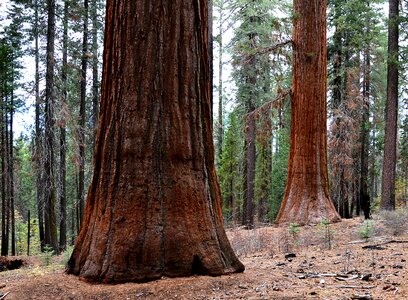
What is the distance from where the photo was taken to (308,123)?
36.6ft

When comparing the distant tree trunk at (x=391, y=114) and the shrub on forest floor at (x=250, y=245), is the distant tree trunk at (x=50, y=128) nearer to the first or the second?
the shrub on forest floor at (x=250, y=245)

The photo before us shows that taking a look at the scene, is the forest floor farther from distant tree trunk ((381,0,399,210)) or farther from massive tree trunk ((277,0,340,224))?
distant tree trunk ((381,0,399,210))

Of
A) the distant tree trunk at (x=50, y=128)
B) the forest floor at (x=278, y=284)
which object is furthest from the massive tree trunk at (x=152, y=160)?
the distant tree trunk at (x=50, y=128)

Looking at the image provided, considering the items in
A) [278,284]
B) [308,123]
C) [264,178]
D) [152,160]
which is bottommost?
[264,178]

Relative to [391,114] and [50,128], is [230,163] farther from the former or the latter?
[50,128]

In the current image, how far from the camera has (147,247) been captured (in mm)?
4066

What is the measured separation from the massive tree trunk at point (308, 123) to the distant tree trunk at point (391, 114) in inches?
274

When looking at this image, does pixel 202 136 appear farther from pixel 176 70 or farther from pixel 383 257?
pixel 383 257

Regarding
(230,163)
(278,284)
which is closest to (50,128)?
(278,284)

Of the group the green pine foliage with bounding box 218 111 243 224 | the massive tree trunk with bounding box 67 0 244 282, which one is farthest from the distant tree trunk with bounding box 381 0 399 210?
the green pine foliage with bounding box 218 111 243 224

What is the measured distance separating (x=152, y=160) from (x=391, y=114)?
15241mm

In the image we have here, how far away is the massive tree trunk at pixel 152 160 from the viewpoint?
4.11 meters

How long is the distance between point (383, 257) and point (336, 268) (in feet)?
3.43

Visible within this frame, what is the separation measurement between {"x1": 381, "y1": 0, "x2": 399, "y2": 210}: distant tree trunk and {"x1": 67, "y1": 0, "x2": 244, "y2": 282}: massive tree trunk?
14.6 m
